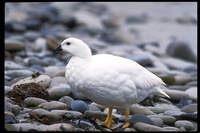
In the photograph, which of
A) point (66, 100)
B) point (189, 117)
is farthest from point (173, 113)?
point (66, 100)

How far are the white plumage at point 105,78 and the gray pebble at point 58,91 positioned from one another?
3.98ft

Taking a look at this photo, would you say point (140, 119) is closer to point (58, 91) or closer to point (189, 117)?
point (189, 117)

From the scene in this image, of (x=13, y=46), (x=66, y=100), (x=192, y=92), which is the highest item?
(x=13, y=46)

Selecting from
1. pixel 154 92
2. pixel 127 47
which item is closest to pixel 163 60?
pixel 127 47

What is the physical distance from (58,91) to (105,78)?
5.78 feet

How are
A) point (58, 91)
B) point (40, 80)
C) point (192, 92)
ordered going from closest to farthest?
1. point (58, 91)
2. point (40, 80)
3. point (192, 92)

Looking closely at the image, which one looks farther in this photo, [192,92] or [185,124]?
[192,92]

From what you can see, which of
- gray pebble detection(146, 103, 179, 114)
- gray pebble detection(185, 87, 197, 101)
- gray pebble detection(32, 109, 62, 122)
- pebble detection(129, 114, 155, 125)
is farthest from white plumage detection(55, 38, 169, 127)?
gray pebble detection(185, 87, 197, 101)

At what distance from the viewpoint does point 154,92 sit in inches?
269

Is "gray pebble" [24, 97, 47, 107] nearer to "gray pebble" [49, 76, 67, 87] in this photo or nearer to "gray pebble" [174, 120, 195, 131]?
"gray pebble" [49, 76, 67, 87]

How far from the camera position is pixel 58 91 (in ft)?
25.4

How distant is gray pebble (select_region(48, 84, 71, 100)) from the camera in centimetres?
769

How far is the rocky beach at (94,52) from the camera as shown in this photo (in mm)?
6594

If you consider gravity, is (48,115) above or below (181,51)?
below
